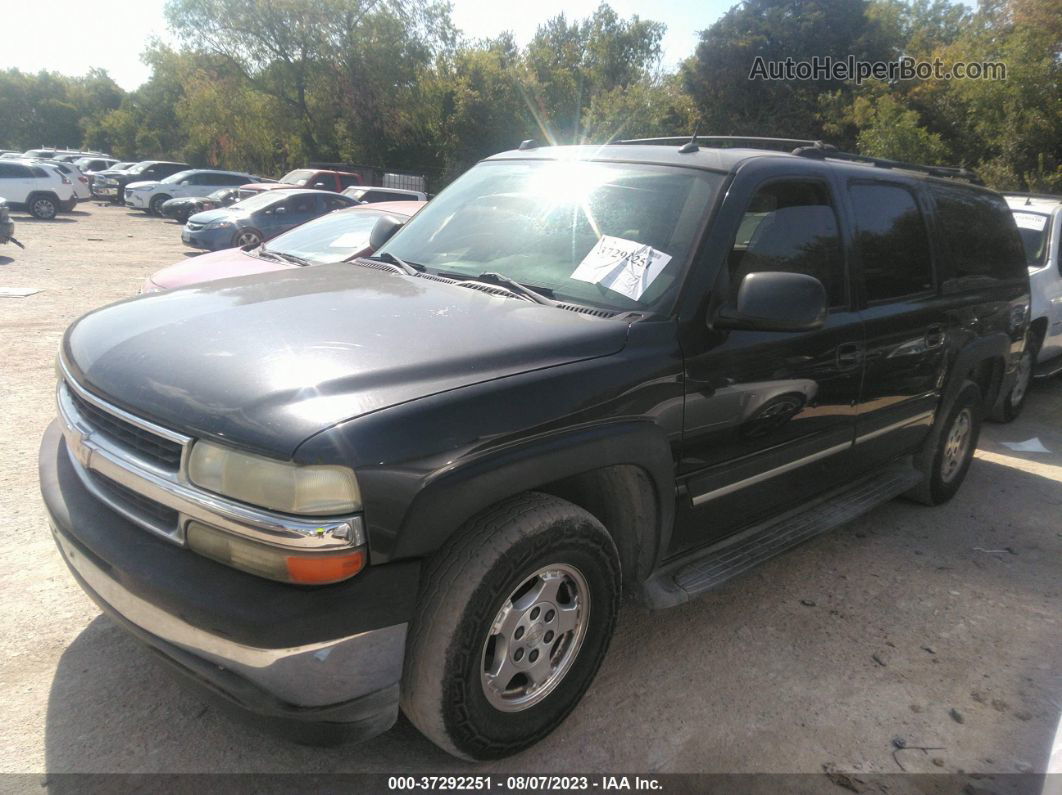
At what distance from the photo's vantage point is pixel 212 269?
6316 mm

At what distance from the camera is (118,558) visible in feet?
6.99

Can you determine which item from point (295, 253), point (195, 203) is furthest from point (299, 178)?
point (295, 253)

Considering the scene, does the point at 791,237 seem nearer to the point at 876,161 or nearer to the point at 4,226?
the point at 876,161

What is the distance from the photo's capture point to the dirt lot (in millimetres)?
2516

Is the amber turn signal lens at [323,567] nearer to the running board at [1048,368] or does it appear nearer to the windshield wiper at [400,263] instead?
the windshield wiper at [400,263]

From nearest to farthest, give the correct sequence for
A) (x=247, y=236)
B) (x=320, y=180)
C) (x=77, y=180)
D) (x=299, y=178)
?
(x=247, y=236) → (x=320, y=180) → (x=299, y=178) → (x=77, y=180)

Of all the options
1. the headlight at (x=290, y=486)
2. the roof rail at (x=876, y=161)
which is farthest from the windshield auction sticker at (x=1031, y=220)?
the headlight at (x=290, y=486)

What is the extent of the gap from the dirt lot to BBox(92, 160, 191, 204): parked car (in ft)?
91.3

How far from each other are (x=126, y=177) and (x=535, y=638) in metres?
32.2

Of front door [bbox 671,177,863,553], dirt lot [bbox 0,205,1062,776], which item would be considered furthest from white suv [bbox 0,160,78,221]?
front door [bbox 671,177,863,553]

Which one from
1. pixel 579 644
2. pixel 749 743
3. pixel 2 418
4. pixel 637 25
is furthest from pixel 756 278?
pixel 637 25

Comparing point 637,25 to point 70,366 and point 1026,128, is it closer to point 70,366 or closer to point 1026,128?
point 1026,128

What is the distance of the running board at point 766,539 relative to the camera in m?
2.87

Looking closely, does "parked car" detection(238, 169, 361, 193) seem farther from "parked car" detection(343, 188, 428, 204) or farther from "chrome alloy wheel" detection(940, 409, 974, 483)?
"chrome alloy wheel" detection(940, 409, 974, 483)
